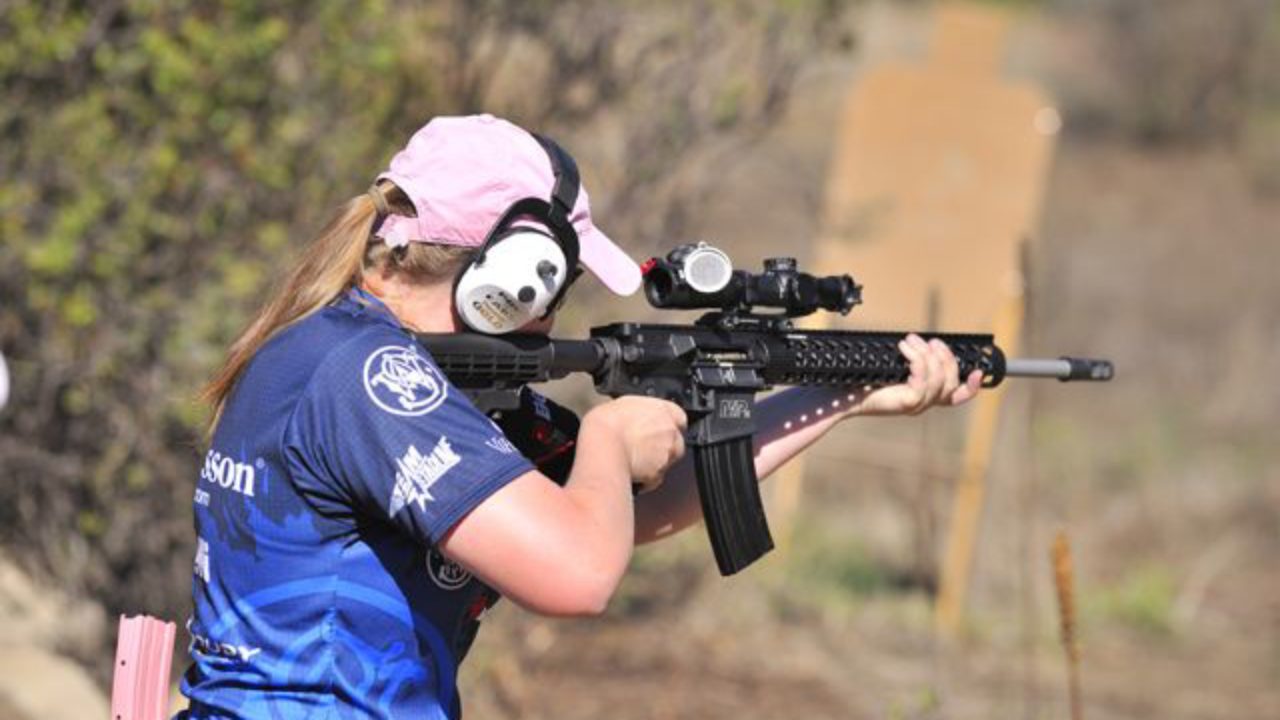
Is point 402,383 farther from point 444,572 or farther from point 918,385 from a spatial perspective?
point 918,385

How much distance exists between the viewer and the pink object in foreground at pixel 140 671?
2.67 meters

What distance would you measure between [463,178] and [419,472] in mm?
465

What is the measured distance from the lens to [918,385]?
3406mm

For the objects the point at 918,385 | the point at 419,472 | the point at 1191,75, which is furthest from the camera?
the point at 1191,75

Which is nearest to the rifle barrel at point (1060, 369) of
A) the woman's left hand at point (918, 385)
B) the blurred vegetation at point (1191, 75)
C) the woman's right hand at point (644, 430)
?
the woman's left hand at point (918, 385)

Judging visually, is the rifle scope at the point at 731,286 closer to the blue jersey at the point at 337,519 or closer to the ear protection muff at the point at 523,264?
the ear protection muff at the point at 523,264

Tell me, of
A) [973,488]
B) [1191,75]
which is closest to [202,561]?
[973,488]

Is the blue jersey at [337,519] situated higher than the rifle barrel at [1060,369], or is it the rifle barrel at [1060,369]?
the rifle barrel at [1060,369]

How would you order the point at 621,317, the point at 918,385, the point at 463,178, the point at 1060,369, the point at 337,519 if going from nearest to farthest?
1. the point at 337,519
2. the point at 463,178
3. the point at 918,385
4. the point at 1060,369
5. the point at 621,317

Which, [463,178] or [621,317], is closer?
[463,178]

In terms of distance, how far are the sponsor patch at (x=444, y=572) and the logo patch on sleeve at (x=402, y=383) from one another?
9.8 inches

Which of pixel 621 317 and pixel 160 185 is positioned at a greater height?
pixel 621 317

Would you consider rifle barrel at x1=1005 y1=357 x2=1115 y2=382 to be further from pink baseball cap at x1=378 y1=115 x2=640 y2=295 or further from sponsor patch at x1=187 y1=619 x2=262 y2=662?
sponsor patch at x1=187 y1=619 x2=262 y2=662

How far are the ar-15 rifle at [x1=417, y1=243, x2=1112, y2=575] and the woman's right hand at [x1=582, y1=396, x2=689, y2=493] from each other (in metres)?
0.10
